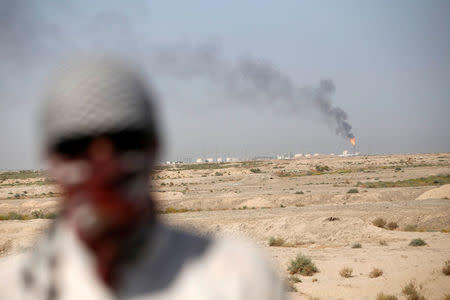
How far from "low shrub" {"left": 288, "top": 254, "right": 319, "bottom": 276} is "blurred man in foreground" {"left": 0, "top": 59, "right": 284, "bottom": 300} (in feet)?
53.5

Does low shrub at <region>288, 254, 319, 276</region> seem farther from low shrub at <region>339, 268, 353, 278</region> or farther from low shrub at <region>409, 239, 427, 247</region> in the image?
low shrub at <region>409, 239, 427, 247</region>

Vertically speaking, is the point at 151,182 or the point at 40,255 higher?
the point at 151,182

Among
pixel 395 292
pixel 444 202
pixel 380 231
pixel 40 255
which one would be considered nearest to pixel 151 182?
pixel 40 255

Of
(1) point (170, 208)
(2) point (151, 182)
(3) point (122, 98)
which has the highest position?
(3) point (122, 98)

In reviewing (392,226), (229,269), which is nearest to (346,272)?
(392,226)

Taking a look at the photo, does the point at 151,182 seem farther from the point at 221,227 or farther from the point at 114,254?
the point at 221,227

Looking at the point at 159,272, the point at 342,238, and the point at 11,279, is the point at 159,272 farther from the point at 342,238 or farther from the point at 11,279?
the point at 342,238

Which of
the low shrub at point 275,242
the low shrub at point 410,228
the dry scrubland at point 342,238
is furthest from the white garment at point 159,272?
the low shrub at point 410,228

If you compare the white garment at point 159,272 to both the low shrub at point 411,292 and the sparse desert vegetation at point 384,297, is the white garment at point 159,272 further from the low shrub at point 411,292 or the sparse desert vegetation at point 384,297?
the low shrub at point 411,292

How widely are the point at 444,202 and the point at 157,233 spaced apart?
37385 millimetres

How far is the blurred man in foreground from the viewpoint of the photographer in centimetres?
97

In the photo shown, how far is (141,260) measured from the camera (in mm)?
1018

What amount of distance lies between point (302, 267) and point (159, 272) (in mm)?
16511

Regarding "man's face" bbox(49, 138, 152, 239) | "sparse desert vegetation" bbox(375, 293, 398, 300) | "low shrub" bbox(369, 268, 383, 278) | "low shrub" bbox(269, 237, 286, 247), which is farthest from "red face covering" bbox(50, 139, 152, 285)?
"low shrub" bbox(269, 237, 286, 247)
